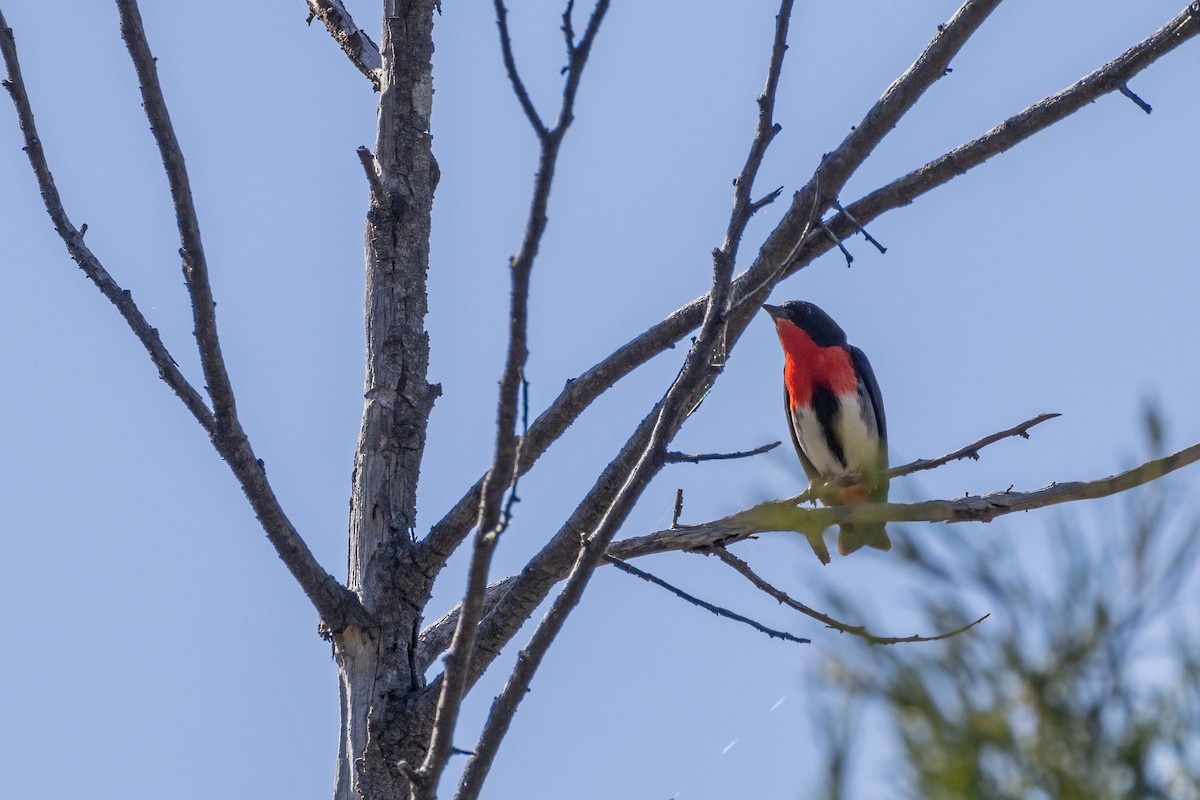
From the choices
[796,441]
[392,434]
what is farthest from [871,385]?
[392,434]

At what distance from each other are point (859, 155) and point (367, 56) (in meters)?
2.14

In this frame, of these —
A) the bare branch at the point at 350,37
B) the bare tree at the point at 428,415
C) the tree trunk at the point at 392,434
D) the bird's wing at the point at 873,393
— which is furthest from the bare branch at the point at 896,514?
the bird's wing at the point at 873,393

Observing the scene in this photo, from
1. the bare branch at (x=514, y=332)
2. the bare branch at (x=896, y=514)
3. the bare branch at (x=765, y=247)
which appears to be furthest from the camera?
the bare branch at (x=896, y=514)

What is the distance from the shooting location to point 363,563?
4051 mm

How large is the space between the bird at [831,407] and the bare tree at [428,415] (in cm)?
206

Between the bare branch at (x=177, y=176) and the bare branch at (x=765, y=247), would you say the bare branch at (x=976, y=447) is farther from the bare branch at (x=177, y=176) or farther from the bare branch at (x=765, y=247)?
the bare branch at (x=177, y=176)

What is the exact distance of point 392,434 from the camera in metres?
4.21

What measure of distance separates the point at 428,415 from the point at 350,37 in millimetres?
1651

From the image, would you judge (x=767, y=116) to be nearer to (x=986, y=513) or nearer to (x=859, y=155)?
(x=859, y=155)

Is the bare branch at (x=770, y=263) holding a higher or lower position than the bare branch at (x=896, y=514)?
higher

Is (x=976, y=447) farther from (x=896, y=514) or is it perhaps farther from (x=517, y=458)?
(x=517, y=458)

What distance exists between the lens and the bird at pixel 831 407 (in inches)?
257

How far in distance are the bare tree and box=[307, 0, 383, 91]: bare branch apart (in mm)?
319

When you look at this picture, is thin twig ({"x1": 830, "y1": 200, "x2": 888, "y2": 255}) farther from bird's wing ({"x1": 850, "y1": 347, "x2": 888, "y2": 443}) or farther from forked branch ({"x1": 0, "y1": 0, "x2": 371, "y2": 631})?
bird's wing ({"x1": 850, "y1": 347, "x2": 888, "y2": 443})
